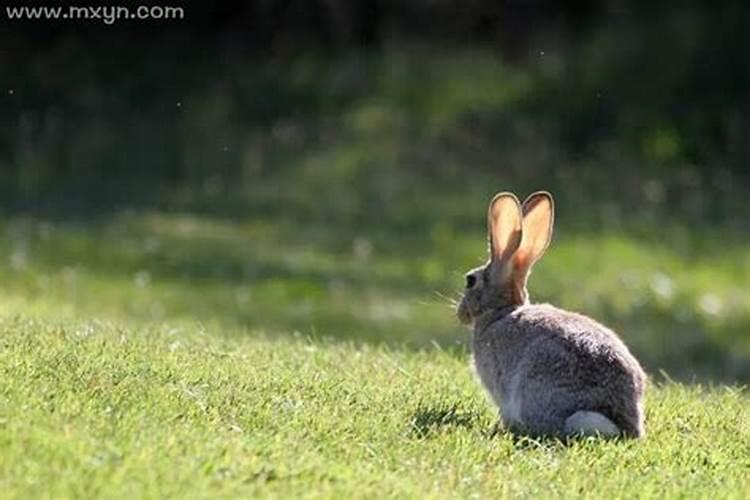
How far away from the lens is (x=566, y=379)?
783 centimetres

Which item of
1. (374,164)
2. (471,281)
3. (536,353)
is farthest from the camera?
(374,164)

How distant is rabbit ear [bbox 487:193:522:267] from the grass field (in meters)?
0.75

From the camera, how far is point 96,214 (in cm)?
1983

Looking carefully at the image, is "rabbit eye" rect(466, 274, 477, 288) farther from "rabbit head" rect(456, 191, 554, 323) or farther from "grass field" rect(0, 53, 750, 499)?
"grass field" rect(0, 53, 750, 499)

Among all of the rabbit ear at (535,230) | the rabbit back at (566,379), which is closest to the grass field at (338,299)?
the rabbit back at (566,379)

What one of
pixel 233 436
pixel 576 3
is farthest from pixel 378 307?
pixel 576 3

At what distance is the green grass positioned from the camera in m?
6.09

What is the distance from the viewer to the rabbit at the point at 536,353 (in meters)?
7.82

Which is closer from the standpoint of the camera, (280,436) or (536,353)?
(280,436)

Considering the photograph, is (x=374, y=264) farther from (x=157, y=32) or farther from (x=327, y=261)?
(x=157, y=32)

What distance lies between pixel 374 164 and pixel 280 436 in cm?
1509

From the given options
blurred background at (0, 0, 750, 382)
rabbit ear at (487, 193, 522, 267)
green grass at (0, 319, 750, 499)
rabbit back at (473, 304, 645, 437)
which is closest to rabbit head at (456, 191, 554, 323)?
rabbit ear at (487, 193, 522, 267)

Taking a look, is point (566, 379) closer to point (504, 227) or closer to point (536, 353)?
point (536, 353)

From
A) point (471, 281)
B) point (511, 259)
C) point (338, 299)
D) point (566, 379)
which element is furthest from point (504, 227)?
point (338, 299)
